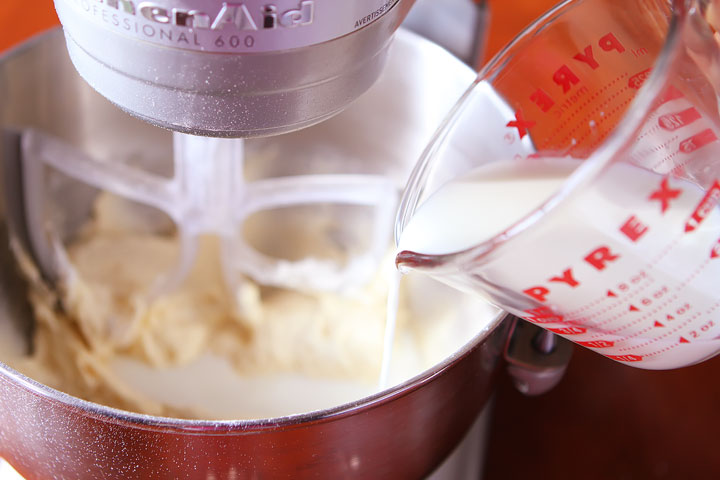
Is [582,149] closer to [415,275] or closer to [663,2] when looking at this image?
[663,2]

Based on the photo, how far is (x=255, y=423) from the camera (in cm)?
43

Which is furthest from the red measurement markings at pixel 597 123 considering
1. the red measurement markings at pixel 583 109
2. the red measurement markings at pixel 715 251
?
the red measurement markings at pixel 715 251

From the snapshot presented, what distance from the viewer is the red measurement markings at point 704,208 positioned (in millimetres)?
400

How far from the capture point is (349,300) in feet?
2.53

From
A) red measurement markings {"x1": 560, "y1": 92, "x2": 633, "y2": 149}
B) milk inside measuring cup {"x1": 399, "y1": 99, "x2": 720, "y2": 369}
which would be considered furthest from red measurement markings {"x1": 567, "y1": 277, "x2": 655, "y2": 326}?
red measurement markings {"x1": 560, "y1": 92, "x2": 633, "y2": 149}

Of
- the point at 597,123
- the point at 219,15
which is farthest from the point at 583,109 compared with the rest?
the point at 219,15

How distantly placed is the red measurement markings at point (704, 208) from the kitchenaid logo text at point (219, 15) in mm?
→ 198

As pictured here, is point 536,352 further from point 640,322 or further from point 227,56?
point 227,56

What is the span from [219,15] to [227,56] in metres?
0.02

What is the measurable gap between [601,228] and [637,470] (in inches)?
15.0

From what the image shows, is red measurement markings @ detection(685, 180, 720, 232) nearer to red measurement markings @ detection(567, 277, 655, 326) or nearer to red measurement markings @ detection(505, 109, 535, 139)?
red measurement markings @ detection(567, 277, 655, 326)

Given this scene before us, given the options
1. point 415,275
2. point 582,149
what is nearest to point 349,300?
point 415,275

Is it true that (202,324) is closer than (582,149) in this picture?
No

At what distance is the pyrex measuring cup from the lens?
371mm
